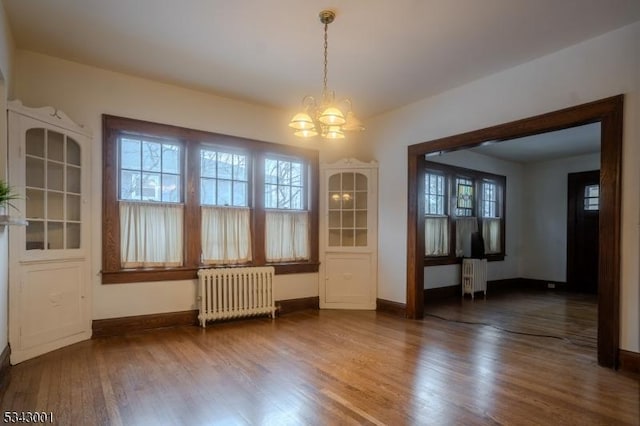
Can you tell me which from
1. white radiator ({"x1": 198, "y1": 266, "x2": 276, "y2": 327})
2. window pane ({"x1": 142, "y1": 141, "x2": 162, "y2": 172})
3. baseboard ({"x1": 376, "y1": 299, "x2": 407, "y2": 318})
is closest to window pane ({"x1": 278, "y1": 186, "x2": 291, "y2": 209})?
white radiator ({"x1": 198, "y1": 266, "x2": 276, "y2": 327})

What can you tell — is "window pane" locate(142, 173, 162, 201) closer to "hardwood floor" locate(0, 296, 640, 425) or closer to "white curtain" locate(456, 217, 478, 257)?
"hardwood floor" locate(0, 296, 640, 425)

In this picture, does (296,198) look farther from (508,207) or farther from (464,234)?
(508,207)

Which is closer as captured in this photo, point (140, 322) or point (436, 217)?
point (140, 322)

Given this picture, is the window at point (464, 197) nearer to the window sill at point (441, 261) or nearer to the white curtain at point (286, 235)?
the window sill at point (441, 261)

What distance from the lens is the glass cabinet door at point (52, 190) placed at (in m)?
3.55

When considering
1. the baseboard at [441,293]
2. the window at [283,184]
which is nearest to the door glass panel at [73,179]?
the window at [283,184]

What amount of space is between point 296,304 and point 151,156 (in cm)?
298

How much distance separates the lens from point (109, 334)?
13.6 ft

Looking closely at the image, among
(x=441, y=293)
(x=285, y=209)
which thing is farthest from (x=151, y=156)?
(x=441, y=293)

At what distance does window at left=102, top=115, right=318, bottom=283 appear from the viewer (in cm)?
429

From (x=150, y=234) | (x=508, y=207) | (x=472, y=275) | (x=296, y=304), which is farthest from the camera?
(x=508, y=207)

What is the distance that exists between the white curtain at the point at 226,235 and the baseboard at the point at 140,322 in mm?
758

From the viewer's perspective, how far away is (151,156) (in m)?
4.55

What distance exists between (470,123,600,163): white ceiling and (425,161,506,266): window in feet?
1.86
